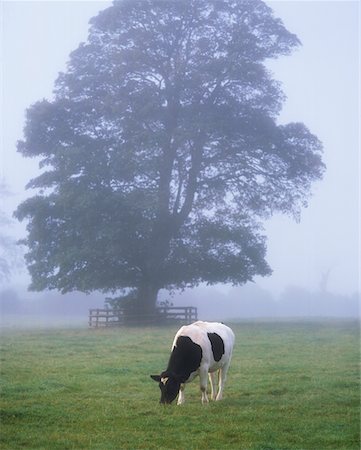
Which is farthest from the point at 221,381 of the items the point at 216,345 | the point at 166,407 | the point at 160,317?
the point at 160,317

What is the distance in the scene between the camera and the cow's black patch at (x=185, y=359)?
11.7 meters

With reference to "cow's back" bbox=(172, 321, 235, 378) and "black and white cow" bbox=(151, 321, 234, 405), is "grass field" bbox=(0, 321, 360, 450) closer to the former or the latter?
"black and white cow" bbox=(151, 321, 234, 405)

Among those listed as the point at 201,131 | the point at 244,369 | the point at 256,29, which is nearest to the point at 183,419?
the point at 244,369

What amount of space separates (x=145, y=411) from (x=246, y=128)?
27.2 m

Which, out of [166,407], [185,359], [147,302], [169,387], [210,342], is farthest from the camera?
[147,302]

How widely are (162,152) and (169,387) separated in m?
25.3

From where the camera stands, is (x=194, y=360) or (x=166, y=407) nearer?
(x=166, y=407)

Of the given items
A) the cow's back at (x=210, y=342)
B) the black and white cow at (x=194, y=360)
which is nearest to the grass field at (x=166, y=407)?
the black and white cow at (x=194, y=360)

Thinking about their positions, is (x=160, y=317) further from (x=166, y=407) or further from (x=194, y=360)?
(x=166, y=407)

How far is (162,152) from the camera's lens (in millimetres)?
35938

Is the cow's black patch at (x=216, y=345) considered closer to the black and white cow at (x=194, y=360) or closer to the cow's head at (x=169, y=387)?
the black and white cow at (x=194, y=360)

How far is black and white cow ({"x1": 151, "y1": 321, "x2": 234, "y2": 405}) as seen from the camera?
452 inches

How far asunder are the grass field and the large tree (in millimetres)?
13352

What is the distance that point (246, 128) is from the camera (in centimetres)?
3647
